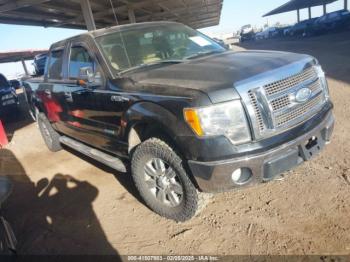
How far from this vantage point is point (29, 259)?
10.1 feet

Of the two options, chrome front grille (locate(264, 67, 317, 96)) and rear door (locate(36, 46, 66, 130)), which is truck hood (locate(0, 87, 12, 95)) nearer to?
rear door (locate(36, 46, 66, 130))

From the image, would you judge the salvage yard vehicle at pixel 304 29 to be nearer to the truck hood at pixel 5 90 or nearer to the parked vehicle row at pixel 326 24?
the parked vehicle row at pixel 326 24

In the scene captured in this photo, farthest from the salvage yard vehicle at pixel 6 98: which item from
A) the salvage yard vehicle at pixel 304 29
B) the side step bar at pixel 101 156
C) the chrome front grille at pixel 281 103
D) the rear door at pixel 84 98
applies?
the salvage yard vehicle at pixel 304 29

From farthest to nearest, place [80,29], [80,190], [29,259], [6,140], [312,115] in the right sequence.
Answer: [80,29], [6,140], [80,190], [29,259], [312,115]

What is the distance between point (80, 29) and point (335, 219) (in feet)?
75.6

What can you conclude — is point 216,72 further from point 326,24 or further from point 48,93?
point 326,24

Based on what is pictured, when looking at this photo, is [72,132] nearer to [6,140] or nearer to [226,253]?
[226,253]

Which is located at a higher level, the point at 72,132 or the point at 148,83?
the point at 148,83

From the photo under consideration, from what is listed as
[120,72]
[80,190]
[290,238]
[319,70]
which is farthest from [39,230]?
Answer: [319,70]

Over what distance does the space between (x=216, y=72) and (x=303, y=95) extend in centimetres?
83

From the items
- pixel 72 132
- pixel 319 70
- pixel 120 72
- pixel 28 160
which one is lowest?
pixel 28 160

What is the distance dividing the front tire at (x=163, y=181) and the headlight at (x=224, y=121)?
47 cm

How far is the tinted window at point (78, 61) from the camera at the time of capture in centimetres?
389

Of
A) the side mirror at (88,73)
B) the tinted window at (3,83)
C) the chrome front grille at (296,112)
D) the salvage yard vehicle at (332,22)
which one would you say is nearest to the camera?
the chrome front grille at (296,112)
